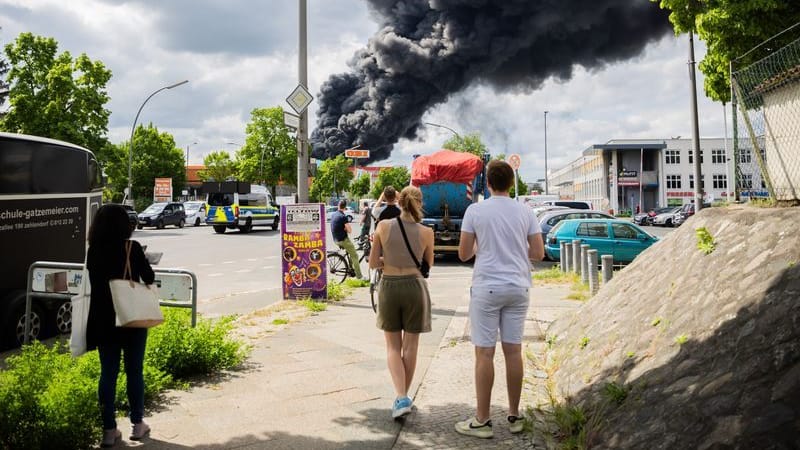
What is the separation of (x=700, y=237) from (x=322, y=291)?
6.15 meters

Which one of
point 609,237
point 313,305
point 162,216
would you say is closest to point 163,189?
point 162,216

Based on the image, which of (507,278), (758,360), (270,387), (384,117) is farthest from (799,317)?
(384,117)

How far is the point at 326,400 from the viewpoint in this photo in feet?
15.4

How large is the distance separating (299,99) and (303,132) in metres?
0.57

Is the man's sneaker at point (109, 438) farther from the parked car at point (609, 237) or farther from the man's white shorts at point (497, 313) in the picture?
the parked car at point (609, 237)

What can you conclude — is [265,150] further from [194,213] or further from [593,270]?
[593,270]

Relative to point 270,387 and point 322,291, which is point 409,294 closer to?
point 270,387

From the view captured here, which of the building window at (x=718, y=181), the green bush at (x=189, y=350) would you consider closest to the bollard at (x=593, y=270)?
the green bush at (x=189, y=350)

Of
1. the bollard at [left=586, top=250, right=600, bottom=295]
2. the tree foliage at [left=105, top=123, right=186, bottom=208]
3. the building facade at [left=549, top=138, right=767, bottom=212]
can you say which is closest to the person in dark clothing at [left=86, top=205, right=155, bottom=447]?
the bollard at [left=586, top=250, right=600, bottom=295]

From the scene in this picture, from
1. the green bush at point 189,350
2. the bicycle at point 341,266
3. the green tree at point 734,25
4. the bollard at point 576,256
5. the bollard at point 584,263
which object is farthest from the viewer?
the bollard at point 576,256

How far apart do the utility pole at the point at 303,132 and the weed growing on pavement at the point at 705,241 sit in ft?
21.6

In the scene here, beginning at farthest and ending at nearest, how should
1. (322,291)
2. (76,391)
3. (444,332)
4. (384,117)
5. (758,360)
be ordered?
(384,117), (322,291), (444,332), (76,391), (758,360)

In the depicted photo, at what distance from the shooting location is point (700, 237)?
194 inches

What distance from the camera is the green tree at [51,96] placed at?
1330 inches
